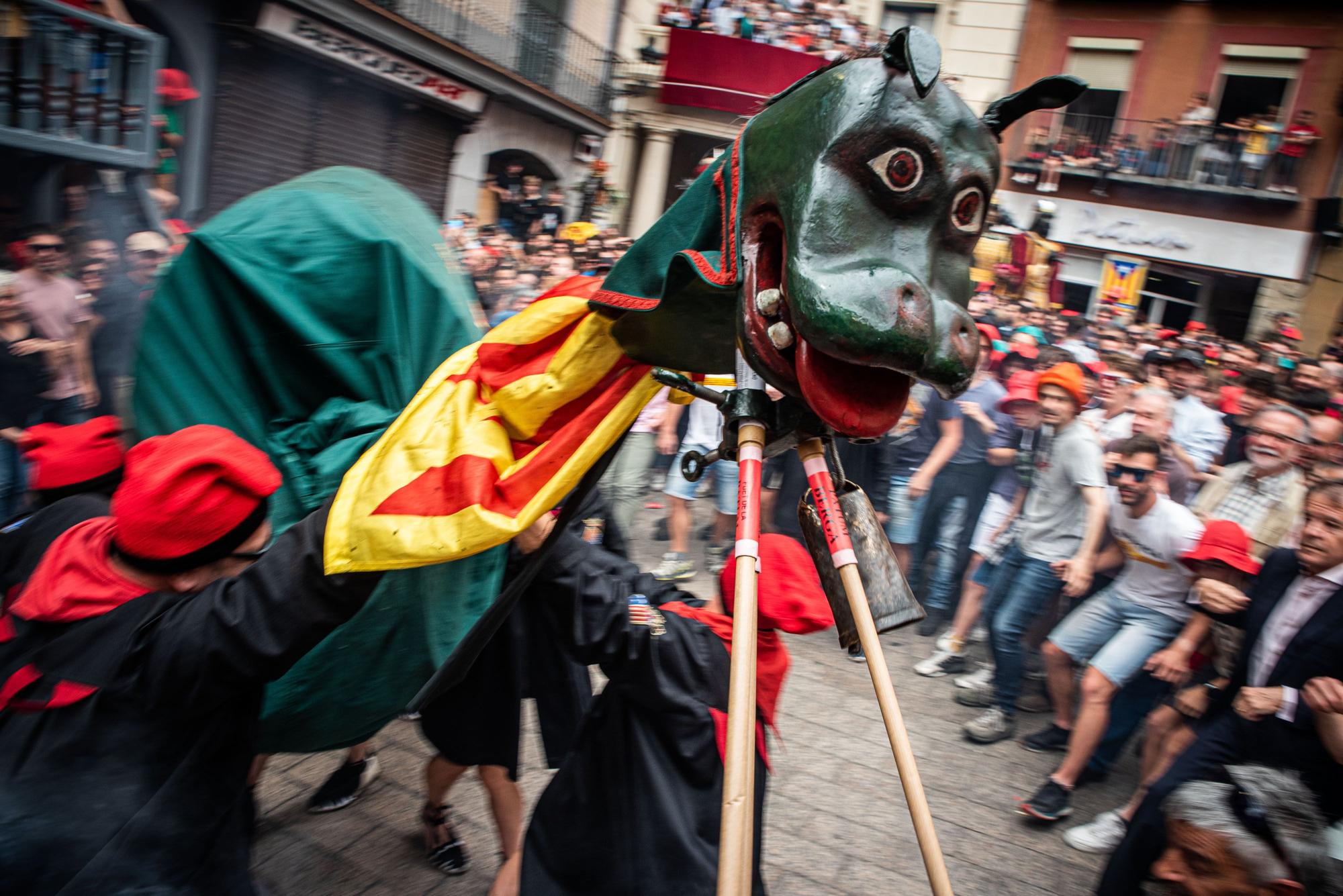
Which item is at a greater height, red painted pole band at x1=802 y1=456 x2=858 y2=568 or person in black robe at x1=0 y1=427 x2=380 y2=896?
red painted pole band at x1=802 y1=456 x2=858 y2=568

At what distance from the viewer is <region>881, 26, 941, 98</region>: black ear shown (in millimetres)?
1300

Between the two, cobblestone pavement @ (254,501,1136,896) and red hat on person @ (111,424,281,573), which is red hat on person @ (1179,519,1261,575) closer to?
cobblestone pavement @ (254,501,1136,896)

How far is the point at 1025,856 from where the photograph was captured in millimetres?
3662

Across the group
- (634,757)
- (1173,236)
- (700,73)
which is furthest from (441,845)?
(1173,236)

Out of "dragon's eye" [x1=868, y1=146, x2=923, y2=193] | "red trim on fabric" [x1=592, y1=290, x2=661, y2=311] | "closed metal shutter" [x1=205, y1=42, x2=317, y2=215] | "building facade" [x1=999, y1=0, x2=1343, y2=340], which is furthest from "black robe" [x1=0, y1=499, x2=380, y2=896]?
"building facade" [x1=999, y1=0, x2=1343, y2=340]

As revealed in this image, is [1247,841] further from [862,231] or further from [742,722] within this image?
[862,231]

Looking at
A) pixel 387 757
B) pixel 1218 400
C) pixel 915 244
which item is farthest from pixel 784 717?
pixel 1218 400

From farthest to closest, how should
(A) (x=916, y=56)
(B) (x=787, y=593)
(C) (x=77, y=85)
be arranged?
1. (C) (x=77, y=85)
2. (B) (x=787, y=593)
3. (A) (x=916, y=56)

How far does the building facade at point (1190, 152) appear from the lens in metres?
15.6

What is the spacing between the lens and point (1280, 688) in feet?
9.20

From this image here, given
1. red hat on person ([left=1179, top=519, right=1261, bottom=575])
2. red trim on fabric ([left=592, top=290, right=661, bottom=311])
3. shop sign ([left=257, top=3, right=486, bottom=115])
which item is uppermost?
shop sign ([left=257, top=3, right=486, bottom=115])

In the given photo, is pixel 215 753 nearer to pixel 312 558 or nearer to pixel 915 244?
pixel 312 558

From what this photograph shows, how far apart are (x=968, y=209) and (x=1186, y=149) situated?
59.8 ft

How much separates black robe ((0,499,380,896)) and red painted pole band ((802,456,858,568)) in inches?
31.7
